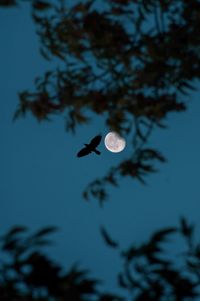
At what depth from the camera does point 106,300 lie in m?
9.02

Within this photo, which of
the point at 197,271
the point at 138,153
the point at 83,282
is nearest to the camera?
the point at 83,282

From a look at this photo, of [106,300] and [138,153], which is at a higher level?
[138,153]

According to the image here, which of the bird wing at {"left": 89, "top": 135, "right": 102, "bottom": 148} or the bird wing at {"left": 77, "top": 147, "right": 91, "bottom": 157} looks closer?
the bird wing at {"left": 89, "top": 135, "right": 102, "bottom": 148}

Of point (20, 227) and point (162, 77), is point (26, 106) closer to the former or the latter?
point (162, 77)

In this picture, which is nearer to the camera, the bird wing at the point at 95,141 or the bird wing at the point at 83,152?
the bird wing at the point at 95,141

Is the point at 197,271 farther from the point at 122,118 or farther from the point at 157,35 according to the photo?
the point at 157,35

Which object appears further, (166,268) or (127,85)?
(127,85)

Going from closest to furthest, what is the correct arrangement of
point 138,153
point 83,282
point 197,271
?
point 83,282 → point 197,271 → point 138,153

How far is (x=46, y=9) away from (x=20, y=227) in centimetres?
461

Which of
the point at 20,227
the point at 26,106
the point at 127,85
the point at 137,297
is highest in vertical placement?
the point at 26,106

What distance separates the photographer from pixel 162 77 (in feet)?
39.9

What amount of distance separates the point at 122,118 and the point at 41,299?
4.45m

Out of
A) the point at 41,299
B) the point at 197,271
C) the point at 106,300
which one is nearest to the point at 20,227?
the point at 41,299

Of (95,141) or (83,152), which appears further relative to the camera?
(83,152)
